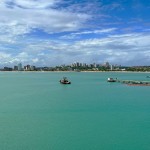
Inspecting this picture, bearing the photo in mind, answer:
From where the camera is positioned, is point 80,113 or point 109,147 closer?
point 109,147

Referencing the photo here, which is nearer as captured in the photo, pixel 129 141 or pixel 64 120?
pixel 129 141

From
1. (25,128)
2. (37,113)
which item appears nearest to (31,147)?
(25,128)

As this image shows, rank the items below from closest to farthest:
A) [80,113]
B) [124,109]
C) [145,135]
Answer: [145,135] < [80,113] < [124,109]

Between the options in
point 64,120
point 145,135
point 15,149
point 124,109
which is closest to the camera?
point 15,149

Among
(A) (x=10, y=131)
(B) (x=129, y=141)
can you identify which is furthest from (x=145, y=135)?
(A) (x=10, y=131)

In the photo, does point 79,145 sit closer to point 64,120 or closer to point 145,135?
point 145,135

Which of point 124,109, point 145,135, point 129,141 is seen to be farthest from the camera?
point 124,109

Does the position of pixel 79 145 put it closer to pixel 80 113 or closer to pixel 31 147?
pixel 31 147

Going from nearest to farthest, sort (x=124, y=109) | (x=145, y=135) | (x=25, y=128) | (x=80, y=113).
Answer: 1. (x=145, y=135)
2. (x=25, y=128)
3. (x=80, y=113)
4. (x=124, y=109)
